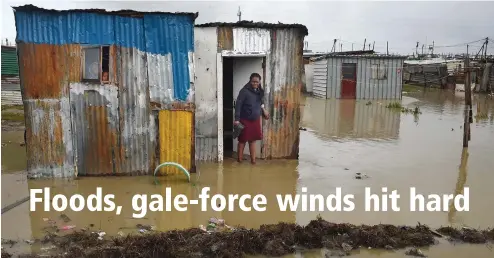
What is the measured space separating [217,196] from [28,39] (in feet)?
14.8

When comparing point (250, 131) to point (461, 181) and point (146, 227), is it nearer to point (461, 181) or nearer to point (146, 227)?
point (146, 227)

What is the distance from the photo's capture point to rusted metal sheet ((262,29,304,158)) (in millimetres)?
9492

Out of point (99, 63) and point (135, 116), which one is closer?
point (99, 63)

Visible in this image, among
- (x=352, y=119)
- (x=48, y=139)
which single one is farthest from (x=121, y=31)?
(x=352, y=119)

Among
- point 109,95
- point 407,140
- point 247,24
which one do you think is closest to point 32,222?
point 109,95

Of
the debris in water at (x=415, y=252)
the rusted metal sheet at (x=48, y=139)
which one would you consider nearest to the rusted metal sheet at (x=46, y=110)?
the rusted metal sheet at (x=48, y=139)

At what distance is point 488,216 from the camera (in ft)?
21.4

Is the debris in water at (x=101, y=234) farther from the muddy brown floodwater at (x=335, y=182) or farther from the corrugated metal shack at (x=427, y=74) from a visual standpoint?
the corrugated metal shack at (x=427, y=74)

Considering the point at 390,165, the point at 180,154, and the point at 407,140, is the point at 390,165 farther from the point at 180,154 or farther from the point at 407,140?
the point at 180,154

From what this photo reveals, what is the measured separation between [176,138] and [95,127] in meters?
1.57

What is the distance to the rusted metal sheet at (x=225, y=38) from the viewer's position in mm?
9109

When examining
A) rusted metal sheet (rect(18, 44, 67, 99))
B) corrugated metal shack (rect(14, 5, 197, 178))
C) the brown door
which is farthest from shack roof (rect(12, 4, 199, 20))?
the brown door

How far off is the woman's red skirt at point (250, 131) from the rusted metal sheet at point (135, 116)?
2.05 metres

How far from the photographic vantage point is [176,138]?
8297 mm
